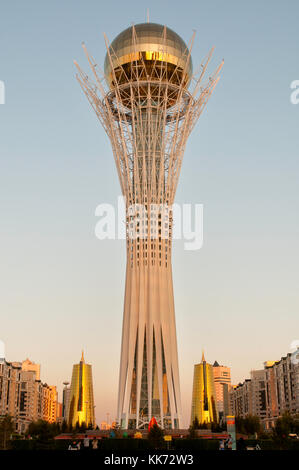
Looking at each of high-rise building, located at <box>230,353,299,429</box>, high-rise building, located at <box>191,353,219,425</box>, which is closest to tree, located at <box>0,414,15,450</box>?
high-rise building, located at <box>191,353,219,425</box>

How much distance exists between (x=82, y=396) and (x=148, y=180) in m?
33.2

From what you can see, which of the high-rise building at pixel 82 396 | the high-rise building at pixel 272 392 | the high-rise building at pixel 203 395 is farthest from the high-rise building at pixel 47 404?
the high-rise building at pixel 203 395

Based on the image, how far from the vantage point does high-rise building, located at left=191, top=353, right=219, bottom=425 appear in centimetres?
7338

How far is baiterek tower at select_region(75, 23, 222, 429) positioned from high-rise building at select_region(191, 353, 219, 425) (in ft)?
54.0

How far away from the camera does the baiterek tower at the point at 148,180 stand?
57969 millimetres

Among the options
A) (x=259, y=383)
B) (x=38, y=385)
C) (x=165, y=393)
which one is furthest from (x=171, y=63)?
(x=38, y=385)

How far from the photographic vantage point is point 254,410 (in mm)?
154625

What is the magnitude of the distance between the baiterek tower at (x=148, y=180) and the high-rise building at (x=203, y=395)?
1647 cm

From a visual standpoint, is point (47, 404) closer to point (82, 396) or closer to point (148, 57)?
point (82, 396)

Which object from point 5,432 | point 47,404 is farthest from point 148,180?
point 47,404

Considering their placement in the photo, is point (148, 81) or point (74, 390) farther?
point (74, 390)
